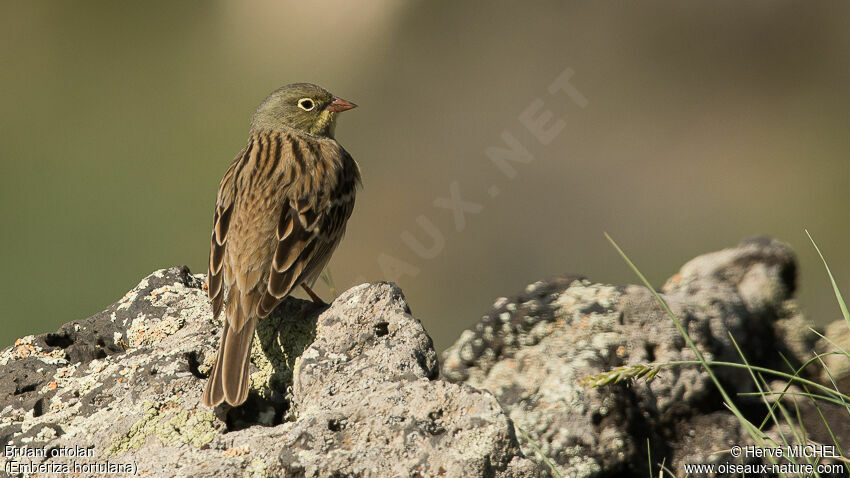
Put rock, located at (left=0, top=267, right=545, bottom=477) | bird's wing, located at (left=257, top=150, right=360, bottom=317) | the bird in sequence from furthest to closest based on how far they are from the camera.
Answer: bird's wing, located at (left=257, top=150, right=360, bottom=317) < the bird < rock, located at (left=0, top=267, right=545, bottom=477)

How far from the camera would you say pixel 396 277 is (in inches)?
460

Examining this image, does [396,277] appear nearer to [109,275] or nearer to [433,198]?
[433,198]

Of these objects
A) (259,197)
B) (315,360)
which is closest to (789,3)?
(259,197)

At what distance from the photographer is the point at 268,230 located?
5.60m

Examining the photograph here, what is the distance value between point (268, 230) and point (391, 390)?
1.98m

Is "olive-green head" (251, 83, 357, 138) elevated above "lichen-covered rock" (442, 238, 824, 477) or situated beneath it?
elevated above

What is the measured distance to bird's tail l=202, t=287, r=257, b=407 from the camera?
421cm

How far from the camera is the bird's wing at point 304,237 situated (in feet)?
17.4

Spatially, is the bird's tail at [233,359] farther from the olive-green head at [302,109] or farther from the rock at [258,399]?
the olive-green head at [302,109]

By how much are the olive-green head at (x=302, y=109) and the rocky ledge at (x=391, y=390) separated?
186 centimetres

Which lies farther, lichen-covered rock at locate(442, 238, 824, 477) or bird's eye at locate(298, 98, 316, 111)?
bird's eye at locate(298, 98, 316, 111)

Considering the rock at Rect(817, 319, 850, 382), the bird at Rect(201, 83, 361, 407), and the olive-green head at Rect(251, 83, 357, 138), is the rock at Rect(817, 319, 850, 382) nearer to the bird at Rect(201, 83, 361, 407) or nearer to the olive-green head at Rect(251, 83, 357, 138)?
the bird at Rect(201, 83, 361, 407)

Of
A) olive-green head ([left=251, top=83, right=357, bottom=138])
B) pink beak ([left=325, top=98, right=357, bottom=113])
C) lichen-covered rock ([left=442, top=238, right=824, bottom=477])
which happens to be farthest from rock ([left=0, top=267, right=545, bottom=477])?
pink beak ([left=325, top=98, right=357, bottom=113])

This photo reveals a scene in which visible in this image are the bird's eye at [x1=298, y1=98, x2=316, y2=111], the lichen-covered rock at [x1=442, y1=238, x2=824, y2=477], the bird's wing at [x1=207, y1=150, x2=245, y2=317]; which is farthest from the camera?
the bird's eye at [x1=298, y1=98, x2=316, y2=111]
